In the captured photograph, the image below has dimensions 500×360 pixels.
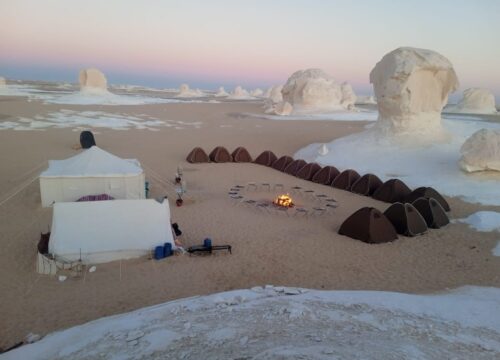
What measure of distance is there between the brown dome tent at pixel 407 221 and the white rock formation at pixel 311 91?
142 ft

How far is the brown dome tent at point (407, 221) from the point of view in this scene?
13750 millimetres

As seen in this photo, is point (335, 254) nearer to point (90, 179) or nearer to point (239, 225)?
point (239, 225)

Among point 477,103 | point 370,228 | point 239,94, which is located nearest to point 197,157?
point 370,228

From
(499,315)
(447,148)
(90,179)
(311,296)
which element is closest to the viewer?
(499,315)

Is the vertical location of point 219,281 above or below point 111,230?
below

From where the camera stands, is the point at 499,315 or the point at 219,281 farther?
the point at 219,281

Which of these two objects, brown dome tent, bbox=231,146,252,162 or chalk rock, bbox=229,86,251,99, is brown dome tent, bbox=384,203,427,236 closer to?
brown dome tent, bbox=231,146,252,162

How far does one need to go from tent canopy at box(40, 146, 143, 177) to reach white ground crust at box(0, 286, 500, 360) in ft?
26.3

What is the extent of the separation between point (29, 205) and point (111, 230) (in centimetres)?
635

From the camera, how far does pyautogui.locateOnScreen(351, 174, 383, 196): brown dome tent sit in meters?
18.8

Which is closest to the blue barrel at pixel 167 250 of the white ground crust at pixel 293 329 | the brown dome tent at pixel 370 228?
the white ground crust at pixel 293 329

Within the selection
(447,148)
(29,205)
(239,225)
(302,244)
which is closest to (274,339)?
(302,244)

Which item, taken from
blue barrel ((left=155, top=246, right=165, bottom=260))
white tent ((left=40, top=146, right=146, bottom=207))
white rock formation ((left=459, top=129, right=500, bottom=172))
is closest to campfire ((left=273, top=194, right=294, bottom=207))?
white tent ((left=40, top=146, right=146, bottom=207))

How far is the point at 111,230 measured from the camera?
11633mm
